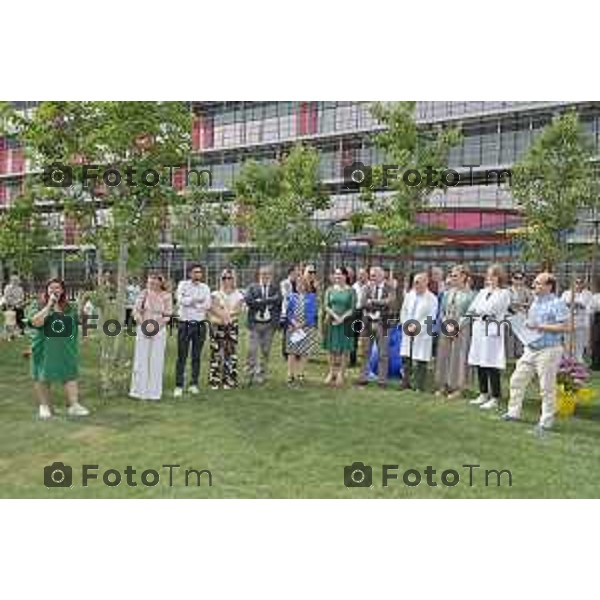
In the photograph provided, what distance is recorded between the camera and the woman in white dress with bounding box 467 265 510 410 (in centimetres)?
897

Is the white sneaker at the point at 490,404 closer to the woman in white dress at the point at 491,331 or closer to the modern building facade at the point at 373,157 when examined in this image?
the woman in white dress at the point at 491,331

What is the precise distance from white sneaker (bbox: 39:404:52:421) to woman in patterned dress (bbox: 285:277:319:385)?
3.27 m

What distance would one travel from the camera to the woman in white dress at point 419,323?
9719 millimetres

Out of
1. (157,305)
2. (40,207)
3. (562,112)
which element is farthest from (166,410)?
(562,112)

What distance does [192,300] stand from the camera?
945 cm

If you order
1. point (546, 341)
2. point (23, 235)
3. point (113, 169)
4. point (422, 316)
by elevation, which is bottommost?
point (546, 341)

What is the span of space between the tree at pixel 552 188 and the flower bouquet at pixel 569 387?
470 cm

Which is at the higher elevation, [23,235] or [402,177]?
[402,177]

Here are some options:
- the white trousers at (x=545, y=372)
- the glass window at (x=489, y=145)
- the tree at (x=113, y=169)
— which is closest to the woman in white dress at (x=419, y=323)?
the white trousers at (x=545, y=372)

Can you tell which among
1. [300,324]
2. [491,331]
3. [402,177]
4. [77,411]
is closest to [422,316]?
[491,331]

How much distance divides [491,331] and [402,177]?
4.36 metres

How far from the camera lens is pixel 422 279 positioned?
966 centimetres

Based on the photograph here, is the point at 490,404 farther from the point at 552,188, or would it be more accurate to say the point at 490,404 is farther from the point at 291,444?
the point at 552,188

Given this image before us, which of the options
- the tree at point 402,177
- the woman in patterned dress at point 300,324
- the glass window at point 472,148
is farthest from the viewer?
the glass window at point 472,148
